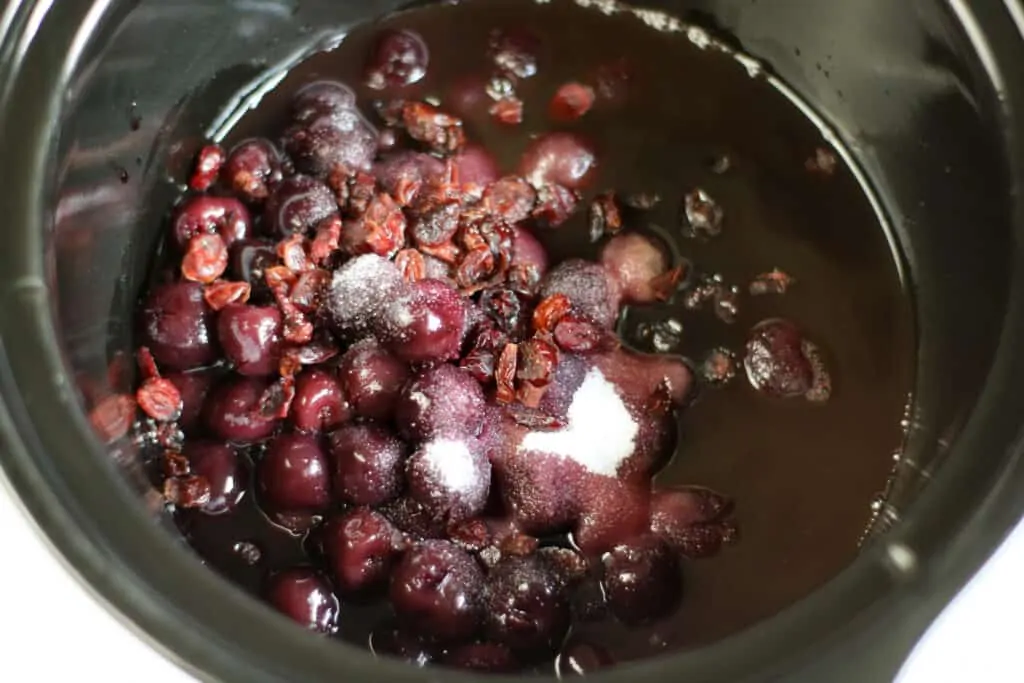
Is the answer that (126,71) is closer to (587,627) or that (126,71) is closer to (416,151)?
(416,151)

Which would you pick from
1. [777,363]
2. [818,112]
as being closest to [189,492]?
[777,363]

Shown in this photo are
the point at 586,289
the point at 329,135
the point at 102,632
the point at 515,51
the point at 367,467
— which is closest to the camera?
the point at 102,632

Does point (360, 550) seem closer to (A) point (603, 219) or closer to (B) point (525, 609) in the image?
(B) point (525, 609)

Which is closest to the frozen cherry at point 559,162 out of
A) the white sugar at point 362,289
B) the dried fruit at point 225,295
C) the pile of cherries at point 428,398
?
the pile of cherries at point 428,398

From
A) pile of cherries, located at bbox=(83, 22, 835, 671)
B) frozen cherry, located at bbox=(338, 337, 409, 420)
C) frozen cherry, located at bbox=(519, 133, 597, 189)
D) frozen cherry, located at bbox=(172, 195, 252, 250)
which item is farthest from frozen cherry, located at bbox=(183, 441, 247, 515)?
frozen cherry, located at bbox=(519, 133, 597, 189)

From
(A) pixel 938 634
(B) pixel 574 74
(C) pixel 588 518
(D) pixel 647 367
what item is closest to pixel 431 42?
(B) pixel 574 74

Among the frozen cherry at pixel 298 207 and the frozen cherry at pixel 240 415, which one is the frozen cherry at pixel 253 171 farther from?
the frozen cherry at pixel 240 415
